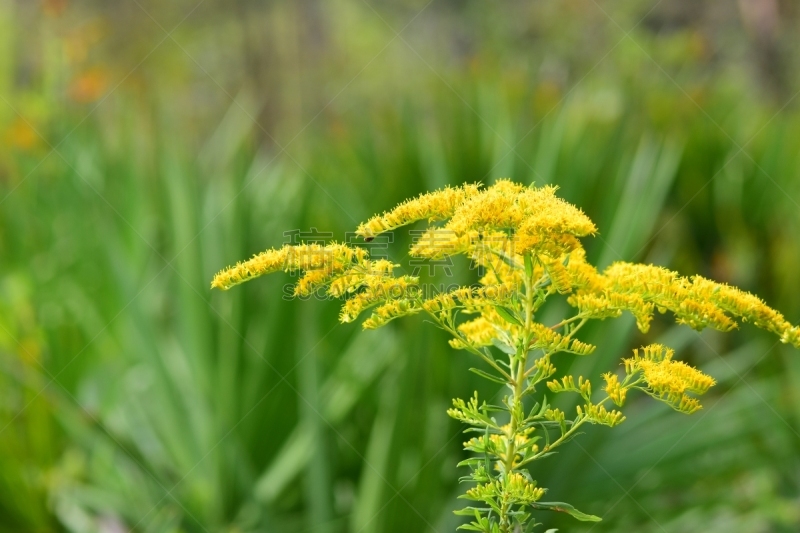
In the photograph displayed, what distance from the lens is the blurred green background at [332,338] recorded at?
2543mm

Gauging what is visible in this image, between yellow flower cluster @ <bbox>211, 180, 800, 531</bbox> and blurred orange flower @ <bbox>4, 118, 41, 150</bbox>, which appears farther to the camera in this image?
blurred orange flower @ <bbox>4, 118, 41, 150</bbox>

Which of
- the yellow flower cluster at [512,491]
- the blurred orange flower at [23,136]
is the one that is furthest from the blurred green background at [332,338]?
the yellow flower cluster at [512,491]

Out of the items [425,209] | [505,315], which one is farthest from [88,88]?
[505,315]

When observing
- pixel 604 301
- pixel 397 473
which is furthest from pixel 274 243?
pixel 604 301

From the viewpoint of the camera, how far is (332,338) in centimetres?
297

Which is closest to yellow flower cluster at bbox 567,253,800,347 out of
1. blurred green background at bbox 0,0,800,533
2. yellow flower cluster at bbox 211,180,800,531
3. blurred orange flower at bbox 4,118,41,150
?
yellow flower cluster at bbox 211,180,800,531

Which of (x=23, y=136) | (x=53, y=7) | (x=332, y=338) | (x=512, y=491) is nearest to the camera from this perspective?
(x=512, y=491)

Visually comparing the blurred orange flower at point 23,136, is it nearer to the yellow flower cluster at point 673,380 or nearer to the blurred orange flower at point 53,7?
the blurred orange flower at point 53,7

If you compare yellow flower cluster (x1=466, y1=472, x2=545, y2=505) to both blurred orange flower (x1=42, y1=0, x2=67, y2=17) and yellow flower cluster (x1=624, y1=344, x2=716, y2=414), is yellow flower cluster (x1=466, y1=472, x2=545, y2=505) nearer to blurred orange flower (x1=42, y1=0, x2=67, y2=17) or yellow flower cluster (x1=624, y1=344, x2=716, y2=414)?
yellow flower cluster (x1=624, y1=344, x2=716, y2=414)

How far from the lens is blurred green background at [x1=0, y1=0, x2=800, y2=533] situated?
2.54m

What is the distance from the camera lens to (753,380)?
12.0ft

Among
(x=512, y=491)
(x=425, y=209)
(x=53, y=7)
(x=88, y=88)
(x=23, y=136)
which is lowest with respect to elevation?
(x=512, y=491)

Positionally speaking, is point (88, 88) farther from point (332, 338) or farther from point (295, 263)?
point (295, 263)

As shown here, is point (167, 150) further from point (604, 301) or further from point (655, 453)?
point (604, 301)
